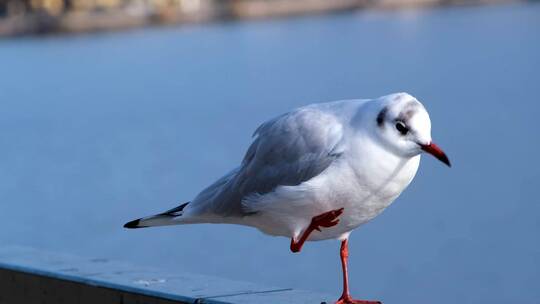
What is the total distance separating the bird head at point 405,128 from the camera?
102 inches

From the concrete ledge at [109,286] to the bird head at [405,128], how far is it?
0.56 m

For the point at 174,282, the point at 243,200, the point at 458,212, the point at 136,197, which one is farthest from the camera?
the point at 136,197

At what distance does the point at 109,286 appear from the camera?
318 centimetres

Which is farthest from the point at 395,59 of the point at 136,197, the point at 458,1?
the point at 458,1

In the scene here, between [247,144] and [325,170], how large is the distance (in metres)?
11.4

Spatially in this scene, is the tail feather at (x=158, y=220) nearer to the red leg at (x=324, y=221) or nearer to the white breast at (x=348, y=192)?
the white breast at (x=348, y=192)

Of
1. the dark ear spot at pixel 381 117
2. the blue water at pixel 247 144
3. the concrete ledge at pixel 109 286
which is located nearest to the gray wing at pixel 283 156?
the dark ear spot at pixel 381 117

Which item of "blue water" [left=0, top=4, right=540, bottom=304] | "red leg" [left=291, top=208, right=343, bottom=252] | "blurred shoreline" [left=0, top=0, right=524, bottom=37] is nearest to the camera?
"red leg" [left=291, top=208, right=343, bottom=252]

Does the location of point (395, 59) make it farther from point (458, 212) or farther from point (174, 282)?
point (174, 282)

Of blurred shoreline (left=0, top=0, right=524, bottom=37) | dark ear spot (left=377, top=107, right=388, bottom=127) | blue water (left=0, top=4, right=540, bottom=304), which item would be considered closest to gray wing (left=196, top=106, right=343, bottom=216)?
dark ear spot (left=377, top=107, right=388, bottom=127)

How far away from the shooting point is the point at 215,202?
116 inches

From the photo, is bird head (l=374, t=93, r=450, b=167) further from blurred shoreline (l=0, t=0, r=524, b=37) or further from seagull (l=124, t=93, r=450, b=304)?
blurred shoreline (l=0, t=0, r=524, b=37)

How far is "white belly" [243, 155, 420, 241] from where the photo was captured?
264 centimetres

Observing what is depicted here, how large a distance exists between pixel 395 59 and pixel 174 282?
83.5ft
